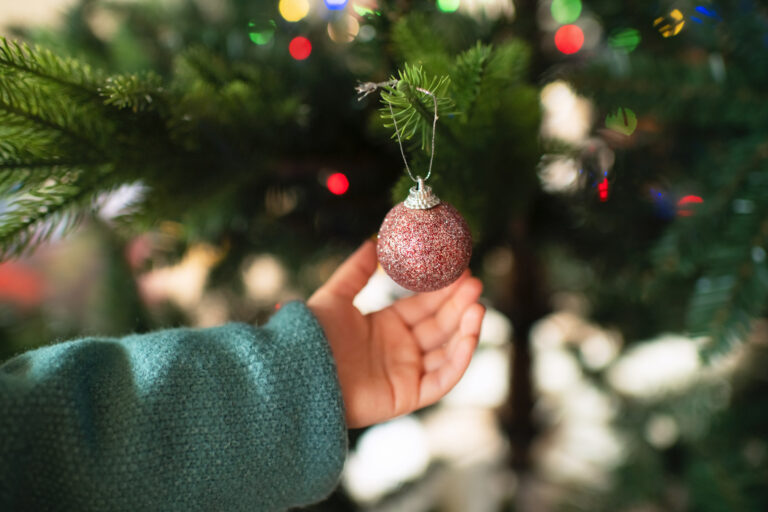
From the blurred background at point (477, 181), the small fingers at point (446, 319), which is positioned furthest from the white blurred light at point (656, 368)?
the small fingers at point (446, 319)

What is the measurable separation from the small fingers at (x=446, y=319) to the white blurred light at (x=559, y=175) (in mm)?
162

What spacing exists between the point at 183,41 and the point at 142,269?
295 millimetres

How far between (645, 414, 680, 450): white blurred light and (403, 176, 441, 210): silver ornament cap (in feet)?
2.01

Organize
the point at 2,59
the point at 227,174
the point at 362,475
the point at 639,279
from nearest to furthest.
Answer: the point at 2,59, the point at 227,174, the point at 639,279, the point at 362,475

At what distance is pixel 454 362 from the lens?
1.42 ft

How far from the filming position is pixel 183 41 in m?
0.59

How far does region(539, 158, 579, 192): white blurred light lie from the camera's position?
20.3 inches

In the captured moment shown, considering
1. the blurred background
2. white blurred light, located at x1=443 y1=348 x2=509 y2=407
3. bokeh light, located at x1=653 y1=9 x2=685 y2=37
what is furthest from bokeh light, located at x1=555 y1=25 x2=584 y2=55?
white blurred light, located at x1=443 y1=348 x2=509 y2=407

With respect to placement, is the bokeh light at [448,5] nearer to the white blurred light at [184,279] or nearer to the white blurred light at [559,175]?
the white blurred light at [559,175]

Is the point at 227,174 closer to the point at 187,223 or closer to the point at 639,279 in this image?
the point at 187,223

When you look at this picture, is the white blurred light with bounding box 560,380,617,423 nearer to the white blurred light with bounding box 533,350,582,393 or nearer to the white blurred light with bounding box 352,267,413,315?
the white blurred light with bounding box 533,350,582,393

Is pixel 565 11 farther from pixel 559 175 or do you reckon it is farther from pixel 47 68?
pixel 47 68

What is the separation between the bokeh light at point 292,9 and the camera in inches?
23.5

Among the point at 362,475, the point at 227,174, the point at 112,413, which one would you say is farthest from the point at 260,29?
the point at 362,475
